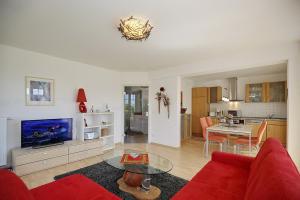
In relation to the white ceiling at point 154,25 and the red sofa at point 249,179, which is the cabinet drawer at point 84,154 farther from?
the red sofa at point 249,179

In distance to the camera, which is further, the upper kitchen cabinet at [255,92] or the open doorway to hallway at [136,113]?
the open doorway to hallway at [136,113]

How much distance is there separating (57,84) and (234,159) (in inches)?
155

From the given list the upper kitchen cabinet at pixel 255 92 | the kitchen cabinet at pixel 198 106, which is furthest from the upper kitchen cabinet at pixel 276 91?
the kitchen cabinet at pixel 198 106

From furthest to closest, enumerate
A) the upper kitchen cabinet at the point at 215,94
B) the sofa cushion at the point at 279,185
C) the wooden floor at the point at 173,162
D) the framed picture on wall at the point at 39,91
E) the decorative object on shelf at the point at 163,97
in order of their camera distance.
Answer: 1. the upper kitchen cabinet at the point at 215,94
2. the decorative object on shelf at the point at 163,97
3. the framed picture on wall at the point at 39,91
4. the wooden floor at the point at 173,162
5. the sofa cushion at the point at 279,185

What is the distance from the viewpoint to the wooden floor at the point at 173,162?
2.83m

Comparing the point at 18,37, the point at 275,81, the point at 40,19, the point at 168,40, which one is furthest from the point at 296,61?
the point at 18,37

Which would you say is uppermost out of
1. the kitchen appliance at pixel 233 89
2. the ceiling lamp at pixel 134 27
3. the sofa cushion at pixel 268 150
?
the ceiling lamp at pixel 134 27

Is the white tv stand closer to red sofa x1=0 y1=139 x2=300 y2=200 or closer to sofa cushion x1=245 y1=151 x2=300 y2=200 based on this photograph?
red sofa x1=0 y1=139 x2=300 y2=200

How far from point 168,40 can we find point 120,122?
11.0ft

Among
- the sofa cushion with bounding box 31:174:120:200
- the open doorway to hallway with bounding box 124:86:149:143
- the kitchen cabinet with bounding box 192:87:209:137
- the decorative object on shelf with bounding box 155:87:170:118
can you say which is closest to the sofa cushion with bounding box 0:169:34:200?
the sofa cushion with bounding box 31:174:120:200

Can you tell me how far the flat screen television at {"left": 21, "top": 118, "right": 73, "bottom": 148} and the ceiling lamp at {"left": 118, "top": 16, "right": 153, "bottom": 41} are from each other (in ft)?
8.65

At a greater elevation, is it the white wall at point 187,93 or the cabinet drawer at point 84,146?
the white wall at point 187,93

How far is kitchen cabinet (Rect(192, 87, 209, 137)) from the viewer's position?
651cm

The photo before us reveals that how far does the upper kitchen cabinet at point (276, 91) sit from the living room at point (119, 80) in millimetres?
2407
